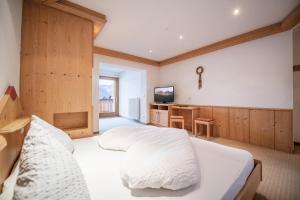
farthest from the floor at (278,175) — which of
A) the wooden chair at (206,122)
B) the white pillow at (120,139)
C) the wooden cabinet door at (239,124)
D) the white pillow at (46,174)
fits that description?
the white pillow at (46,174)

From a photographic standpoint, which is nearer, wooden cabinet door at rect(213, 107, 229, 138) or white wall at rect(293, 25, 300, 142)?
white wall at rect(293, 25, 300, 142)

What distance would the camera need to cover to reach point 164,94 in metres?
5.05

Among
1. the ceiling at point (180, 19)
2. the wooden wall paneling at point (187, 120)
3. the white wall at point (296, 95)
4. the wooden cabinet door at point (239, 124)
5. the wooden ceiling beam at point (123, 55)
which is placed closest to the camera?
the ceiling at point (180, 19)

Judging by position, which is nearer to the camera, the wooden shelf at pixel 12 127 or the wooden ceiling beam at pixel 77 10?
the wooden shelf at pixel 12 127

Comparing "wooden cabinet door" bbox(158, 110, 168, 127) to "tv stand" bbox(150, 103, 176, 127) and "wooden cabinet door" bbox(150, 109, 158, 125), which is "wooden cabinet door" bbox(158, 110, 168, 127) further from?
"wooden cabinet door" bbox(150, 109, 158, 125)

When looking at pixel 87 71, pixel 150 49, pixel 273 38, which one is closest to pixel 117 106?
pixel 150 49

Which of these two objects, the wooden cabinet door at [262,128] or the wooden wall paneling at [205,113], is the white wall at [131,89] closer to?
the wooden wall paneling at [205,113]

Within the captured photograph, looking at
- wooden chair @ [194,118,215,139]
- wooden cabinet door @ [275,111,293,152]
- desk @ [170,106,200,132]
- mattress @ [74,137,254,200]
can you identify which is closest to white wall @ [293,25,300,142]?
wooden cabinet door @ [275,111,293,152]

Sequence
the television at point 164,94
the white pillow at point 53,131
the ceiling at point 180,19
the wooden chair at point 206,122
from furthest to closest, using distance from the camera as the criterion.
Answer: the television at point 164,94
the wooden chair at point 206,122
the ceiling at point 180,19
the white pillow at point 53,131

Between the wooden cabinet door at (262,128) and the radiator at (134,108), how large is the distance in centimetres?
391

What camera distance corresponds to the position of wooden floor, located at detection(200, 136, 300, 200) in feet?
4.98

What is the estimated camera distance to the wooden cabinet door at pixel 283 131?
2.64m

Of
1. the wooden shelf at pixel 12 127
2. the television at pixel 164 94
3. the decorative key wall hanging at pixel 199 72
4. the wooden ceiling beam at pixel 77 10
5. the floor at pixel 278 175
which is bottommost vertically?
the floor at pixel 278 175

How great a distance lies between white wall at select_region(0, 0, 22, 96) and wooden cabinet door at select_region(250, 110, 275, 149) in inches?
169
